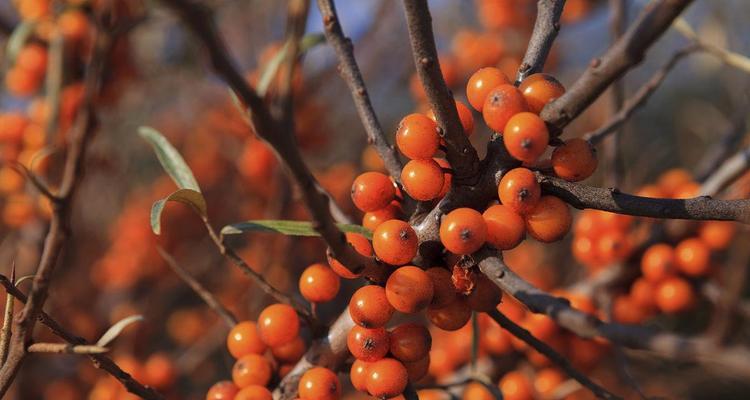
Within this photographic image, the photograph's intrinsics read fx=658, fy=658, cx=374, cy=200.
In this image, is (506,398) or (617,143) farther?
(617,143)

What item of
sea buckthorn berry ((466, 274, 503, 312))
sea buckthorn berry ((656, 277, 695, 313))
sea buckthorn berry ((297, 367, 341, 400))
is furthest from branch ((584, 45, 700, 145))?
sea buckthorn berry ((297, 367, 341, 400))

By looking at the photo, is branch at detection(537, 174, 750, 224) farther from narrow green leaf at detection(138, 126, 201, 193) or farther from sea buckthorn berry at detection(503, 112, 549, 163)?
narrow green leaf at detection(138, 126, 201, 193)

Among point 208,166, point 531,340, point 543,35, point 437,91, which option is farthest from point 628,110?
point 208,166

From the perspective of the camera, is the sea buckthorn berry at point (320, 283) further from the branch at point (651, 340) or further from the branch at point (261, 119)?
the branch at point (651, 340)

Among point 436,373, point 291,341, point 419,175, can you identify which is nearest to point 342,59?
point 419,175

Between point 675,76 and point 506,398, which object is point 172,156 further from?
point 675,76
